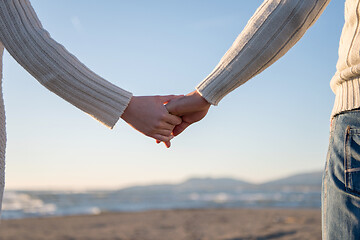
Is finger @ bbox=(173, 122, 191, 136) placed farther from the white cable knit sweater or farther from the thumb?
the white cable knit sweater

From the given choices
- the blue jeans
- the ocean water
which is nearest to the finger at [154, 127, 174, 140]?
the blue jeans

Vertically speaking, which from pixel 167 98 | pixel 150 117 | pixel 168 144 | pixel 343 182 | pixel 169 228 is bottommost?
pixel 169 228

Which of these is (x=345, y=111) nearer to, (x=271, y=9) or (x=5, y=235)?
(x=271, y=9)

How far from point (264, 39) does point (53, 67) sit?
0.87m

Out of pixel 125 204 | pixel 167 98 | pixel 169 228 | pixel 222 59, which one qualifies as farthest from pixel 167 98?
pixel 125 204

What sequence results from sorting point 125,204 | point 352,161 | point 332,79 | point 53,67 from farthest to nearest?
point 125,204, point 53,67, point 332,79, point 352,161

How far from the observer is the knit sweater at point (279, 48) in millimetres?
1143

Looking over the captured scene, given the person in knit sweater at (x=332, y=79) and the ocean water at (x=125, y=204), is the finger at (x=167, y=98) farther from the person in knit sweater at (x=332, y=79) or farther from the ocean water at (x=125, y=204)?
the ocean water at (x=125, y=204)

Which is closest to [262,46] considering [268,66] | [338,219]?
[268,66]

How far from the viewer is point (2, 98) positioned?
1.49m

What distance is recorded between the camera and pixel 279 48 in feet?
4.40

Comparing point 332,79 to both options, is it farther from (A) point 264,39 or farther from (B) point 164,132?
(B) point 164,132

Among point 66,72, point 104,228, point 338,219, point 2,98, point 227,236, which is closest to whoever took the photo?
point 338,219

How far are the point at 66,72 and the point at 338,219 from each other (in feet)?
3.87
